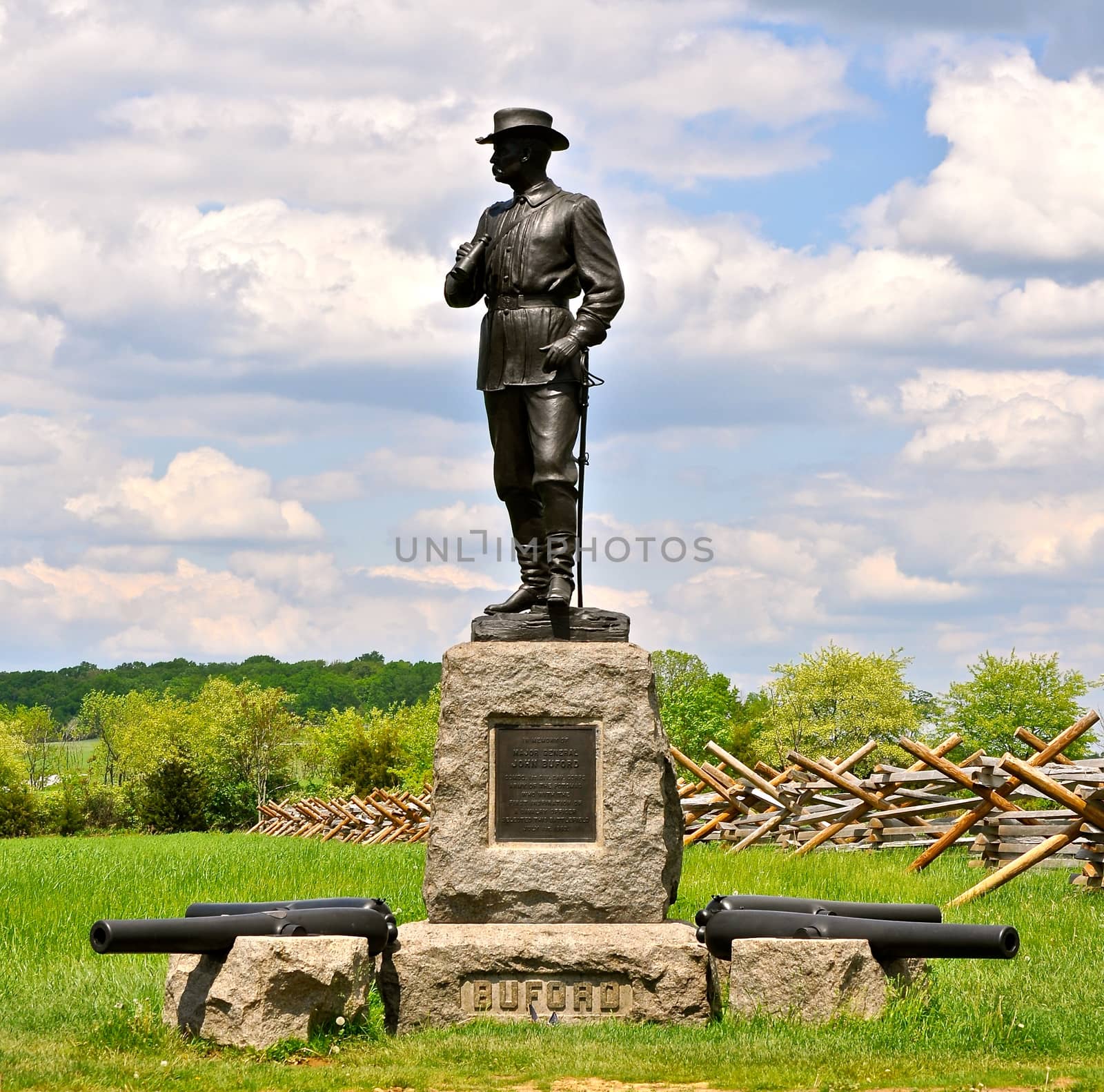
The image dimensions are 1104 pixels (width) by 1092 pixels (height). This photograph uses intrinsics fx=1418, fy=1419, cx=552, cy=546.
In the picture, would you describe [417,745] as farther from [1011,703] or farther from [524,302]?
[524,302]

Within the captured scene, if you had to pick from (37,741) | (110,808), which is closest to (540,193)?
(110,808)

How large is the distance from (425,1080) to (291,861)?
12.3m

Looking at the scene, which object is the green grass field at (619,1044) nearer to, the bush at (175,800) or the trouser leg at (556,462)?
the trouser leg at (556,462)

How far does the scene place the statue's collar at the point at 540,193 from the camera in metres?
8.69

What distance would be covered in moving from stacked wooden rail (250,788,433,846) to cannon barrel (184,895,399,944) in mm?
12735

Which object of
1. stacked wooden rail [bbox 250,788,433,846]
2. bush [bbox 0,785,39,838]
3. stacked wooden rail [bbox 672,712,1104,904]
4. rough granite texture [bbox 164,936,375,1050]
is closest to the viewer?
rough granite texture [bbox 164,936,375,1050]

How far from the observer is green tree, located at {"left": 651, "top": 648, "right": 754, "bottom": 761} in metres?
46.5

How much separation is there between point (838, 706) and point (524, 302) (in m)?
38.6

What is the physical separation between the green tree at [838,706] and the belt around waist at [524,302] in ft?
120

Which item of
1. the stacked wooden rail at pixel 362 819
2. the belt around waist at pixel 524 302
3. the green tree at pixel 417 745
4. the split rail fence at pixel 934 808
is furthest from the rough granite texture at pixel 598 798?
the green tree at pixel 417 745

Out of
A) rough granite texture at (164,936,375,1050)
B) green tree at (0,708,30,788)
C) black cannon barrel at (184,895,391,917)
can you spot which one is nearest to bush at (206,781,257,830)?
green tree at (0,708,30,788)

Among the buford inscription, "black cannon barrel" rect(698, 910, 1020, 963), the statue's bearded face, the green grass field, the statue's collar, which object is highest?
the statue's bearded face

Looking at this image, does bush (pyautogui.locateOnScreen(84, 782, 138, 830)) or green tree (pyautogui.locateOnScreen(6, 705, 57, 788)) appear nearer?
bush (pyautogui.locateOnScreen(84, 782, 138, 830))

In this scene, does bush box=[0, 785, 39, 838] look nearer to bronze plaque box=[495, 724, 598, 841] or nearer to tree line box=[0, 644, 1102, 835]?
tree line box=[0, 644, 1102, 835]
